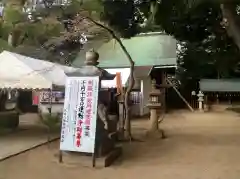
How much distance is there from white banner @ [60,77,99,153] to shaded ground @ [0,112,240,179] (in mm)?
481

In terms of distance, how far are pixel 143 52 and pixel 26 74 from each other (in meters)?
11.3

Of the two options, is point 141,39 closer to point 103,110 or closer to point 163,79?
point 163,79

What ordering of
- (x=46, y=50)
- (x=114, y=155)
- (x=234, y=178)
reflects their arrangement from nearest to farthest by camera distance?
1. (x=234, y=178)
2. (x=114, y=155)
3. (x=46, y=50)

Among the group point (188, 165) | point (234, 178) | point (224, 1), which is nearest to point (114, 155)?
point (188, 165)

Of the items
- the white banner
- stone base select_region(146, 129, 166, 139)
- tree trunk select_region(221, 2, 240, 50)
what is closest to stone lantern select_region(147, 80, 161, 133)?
stone base select_region(146, 129, 166, 139)

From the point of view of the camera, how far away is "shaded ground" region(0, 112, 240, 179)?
6359 mm

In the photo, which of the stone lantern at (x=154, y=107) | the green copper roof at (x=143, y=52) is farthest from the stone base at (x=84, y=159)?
the green copper roof at (x=143, y=52)

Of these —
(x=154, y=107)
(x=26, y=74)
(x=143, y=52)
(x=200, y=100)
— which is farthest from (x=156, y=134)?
(x=200, y=100)

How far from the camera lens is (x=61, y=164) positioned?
279 inches

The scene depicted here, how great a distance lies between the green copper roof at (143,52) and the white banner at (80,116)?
11.6 meters

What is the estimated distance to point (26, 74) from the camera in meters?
10.3

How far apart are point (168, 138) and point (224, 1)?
6554 mm

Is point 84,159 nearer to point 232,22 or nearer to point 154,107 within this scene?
point 232,22

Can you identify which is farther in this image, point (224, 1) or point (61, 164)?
point (61, 164)
